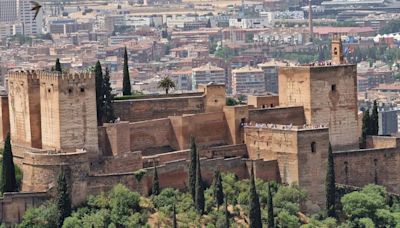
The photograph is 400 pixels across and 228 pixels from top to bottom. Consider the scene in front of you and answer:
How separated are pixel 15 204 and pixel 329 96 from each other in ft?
39.0

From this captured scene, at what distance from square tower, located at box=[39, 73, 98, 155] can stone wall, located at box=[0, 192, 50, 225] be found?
2067 millimetres

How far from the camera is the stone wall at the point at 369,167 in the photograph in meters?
53.0

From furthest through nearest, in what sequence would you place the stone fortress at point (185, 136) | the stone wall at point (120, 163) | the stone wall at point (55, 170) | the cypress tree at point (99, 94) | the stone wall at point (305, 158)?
the cypress tree at point (99, 94) < the stone wall at point (305, 158) < the stone wall at point (120, 163) < the stone fortress at point (185, 136) < the stone wall at point (55, 170)

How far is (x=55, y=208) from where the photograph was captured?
47.0 m

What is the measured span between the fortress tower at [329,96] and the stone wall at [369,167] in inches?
44.7

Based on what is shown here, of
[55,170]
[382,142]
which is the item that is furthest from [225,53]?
[55,170]

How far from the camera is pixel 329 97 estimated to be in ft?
178

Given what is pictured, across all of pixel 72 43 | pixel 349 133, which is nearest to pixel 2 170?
pixel 349 133

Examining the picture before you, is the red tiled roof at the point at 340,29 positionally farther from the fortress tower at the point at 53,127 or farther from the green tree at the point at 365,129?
the fortress tower at the point at 53,127

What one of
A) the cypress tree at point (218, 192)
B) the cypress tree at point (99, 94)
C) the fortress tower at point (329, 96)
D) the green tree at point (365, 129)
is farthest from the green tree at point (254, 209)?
the green tree at point (365, 129)

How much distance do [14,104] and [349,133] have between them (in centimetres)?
1068

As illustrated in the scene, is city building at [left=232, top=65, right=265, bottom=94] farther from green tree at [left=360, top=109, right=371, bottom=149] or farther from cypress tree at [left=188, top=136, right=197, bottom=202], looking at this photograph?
cypress tree at [left=188, top=136, right=197, bottom=202]

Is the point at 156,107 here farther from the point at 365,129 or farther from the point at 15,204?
the point at 15,204

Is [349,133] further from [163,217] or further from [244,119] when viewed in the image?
[163,217]
